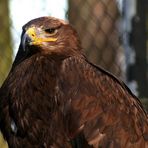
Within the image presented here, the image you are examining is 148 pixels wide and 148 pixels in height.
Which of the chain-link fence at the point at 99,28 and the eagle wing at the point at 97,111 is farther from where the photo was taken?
the chain-link fence at the point at 99,28

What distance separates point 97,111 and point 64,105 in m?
0.23

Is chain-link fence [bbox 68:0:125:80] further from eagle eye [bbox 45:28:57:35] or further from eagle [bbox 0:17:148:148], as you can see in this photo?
eagle [bbox 0:17:148:148]

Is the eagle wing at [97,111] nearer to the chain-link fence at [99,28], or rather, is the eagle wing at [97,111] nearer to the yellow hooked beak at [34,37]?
the yellow hooked beak at [34,37]

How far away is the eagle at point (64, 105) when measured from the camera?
6.72m

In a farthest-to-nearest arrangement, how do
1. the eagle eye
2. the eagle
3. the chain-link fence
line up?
the chain-link fence < the eagle eye < the eagle

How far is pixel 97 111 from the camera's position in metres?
6.78

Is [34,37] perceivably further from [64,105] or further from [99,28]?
[99,28]

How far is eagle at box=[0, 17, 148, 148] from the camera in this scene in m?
6.72

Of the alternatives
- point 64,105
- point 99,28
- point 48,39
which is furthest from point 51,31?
point 99,28

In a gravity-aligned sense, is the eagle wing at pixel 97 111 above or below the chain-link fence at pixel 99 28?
above

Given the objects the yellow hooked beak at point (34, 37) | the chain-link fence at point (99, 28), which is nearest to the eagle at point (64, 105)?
the yellow hooked beak at point (34, 37)

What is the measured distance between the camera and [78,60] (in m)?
6.87

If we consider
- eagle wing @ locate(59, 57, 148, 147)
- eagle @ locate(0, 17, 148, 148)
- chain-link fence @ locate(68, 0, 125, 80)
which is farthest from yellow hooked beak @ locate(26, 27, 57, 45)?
chain-link fence @ locate(68, 0, 125, 80)

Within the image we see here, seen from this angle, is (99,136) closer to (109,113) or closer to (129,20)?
(109,113)
